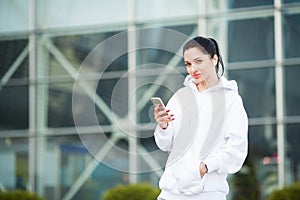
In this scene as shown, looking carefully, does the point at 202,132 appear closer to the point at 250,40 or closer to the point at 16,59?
the point at 250,40

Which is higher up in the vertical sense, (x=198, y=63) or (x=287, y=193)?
(x=287, y=193)

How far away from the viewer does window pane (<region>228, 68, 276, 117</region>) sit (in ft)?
44.7

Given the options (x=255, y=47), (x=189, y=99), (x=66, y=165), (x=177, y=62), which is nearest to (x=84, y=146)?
(x=66, y=165)

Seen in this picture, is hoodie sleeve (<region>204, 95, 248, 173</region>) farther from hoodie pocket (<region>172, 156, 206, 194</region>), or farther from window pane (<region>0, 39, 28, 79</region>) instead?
window pane (<region>0, 39, 28, 79</region>)

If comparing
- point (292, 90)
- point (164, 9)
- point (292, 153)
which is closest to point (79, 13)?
point (164, 9)

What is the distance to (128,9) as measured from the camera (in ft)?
48.1

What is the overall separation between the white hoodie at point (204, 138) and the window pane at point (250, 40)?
962 centimetres

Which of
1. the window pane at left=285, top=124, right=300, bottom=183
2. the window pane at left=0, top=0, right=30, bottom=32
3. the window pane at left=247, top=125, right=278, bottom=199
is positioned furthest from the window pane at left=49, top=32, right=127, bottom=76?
the window pane at left=285, top=124, right=300, bottom=183

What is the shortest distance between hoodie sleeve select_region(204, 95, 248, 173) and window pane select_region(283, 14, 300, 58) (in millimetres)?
9680

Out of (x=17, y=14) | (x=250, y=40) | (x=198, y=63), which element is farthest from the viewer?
(x=17, y=14)

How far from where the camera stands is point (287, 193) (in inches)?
505

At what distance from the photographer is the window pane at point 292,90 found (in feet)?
44.2

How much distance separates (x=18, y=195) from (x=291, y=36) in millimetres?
5506

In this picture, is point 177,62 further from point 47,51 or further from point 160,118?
point 160,118
